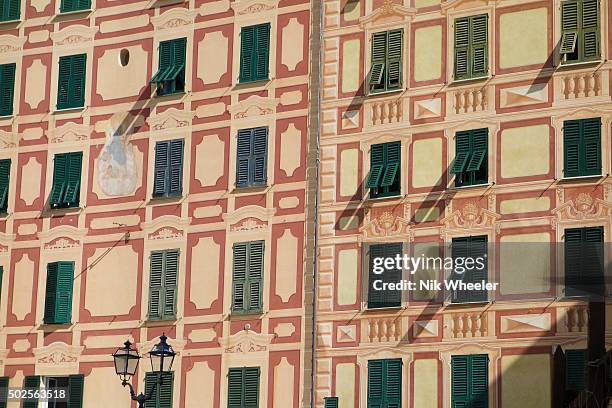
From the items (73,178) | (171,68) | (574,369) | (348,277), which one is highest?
(171,68)

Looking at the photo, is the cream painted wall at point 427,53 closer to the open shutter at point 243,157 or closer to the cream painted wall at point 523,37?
the cream painted wall at point 523,37

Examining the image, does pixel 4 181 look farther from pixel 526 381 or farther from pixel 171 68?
pixel 526 381

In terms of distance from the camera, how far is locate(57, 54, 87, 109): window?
142 feet

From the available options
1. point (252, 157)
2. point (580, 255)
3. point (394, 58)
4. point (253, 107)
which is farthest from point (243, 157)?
point (580, 255)

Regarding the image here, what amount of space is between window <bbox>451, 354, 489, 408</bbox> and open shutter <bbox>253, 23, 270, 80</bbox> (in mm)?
9338

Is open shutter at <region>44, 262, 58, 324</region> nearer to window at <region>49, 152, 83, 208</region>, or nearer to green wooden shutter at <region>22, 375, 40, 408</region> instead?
green wooden shutter at <region>22, 375, 40, 408</region>

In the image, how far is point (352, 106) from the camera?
1537 inches

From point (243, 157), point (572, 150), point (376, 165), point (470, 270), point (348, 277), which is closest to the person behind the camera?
point (572, 150)

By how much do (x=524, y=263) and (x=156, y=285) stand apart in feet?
33.3

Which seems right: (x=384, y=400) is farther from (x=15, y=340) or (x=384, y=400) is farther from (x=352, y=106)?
(x=15, y=340)

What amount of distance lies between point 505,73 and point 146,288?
436 inches

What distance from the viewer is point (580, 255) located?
35250 millimetres

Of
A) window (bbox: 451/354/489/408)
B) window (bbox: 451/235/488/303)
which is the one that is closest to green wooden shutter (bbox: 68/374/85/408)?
window (bbox: 451/354/489/408)

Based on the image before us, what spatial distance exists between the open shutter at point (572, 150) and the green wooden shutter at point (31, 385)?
15.5 meters
